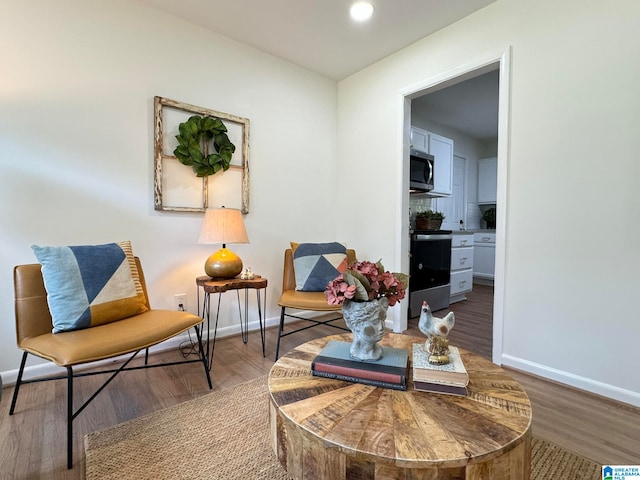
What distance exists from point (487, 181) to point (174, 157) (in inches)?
200

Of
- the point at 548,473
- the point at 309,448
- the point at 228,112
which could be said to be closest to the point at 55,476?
the point at 309,448

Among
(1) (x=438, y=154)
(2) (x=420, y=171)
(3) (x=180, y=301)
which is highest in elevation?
(1) (x=438, y=154)

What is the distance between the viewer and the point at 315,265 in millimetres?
2475

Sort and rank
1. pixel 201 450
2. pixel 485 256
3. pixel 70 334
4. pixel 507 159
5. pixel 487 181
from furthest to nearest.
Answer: pixel 487 181, pixel 485 256, pixel 507 159, pixel 70 334, pixel 201 450

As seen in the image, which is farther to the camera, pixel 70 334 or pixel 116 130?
pixel 116 130

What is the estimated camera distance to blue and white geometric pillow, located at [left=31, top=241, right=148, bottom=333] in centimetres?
153

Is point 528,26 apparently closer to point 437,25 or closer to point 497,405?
point 437,25

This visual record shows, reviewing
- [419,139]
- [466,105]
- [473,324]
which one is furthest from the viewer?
[466,105]

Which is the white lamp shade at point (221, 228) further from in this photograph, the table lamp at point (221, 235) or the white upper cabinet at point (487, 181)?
the white upper cabinet at point (487, 181)

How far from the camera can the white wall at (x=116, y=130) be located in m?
1.83

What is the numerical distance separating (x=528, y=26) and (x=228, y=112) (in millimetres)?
2206

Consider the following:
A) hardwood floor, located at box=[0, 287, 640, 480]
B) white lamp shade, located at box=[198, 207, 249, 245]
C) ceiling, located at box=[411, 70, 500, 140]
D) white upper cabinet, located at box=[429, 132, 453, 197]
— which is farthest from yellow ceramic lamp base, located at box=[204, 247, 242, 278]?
ceiling, located at box=[411, 70, 500, 140]

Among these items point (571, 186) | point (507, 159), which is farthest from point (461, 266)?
point (571, 186)

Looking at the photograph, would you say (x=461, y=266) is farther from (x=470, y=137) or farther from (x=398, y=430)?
(x=398, y=430)
